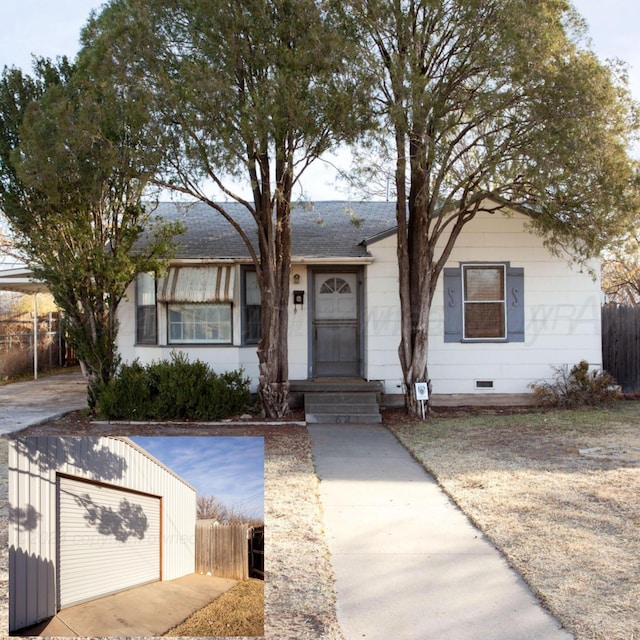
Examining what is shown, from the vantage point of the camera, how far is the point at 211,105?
973cm

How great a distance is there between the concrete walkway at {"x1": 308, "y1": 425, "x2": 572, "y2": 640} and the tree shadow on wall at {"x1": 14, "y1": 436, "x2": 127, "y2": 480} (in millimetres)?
1916

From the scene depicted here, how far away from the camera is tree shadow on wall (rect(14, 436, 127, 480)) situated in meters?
2.51


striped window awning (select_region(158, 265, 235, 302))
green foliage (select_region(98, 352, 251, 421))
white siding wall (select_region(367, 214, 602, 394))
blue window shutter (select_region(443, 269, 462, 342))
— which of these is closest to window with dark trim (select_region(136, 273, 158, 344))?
striped window awning (select_region(158, 265, 235, 302))

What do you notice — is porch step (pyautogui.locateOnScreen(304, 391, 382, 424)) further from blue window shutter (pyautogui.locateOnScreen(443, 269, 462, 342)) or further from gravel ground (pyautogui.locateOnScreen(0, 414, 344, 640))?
blue window shutter (pyautogui.locateOnScreen(443, 269, 462, 342))

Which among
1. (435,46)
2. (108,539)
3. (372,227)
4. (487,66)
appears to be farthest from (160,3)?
(108,539)

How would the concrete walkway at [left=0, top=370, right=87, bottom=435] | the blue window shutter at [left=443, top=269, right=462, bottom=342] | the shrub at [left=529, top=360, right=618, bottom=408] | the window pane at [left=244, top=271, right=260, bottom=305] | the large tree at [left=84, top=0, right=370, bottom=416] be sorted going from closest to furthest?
the large tree at [left=84, top=0, right=370, bottom=416], the concrete walkway at [left=0, top=370, right=87, bottom=435], the shrub at [left=529, top=360, right=618, bottom=408], the blue window shutter at [left=443, top=269, right=462, bottom=342], the window pane at [left=244, top=271, right=260, bottom=305]

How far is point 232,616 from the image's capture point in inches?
103

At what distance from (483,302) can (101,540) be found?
1161 centimetres

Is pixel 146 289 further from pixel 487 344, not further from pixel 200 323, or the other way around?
pixel 487 344

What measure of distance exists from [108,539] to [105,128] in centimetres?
906

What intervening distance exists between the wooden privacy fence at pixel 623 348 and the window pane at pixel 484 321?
2866 millimetres

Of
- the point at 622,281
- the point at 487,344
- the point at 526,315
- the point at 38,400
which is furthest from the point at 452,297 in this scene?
the point at 622,281

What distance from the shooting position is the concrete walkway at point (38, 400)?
11.5 meters

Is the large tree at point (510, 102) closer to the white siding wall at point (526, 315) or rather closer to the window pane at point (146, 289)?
the white siding wall at point (526, 315)
